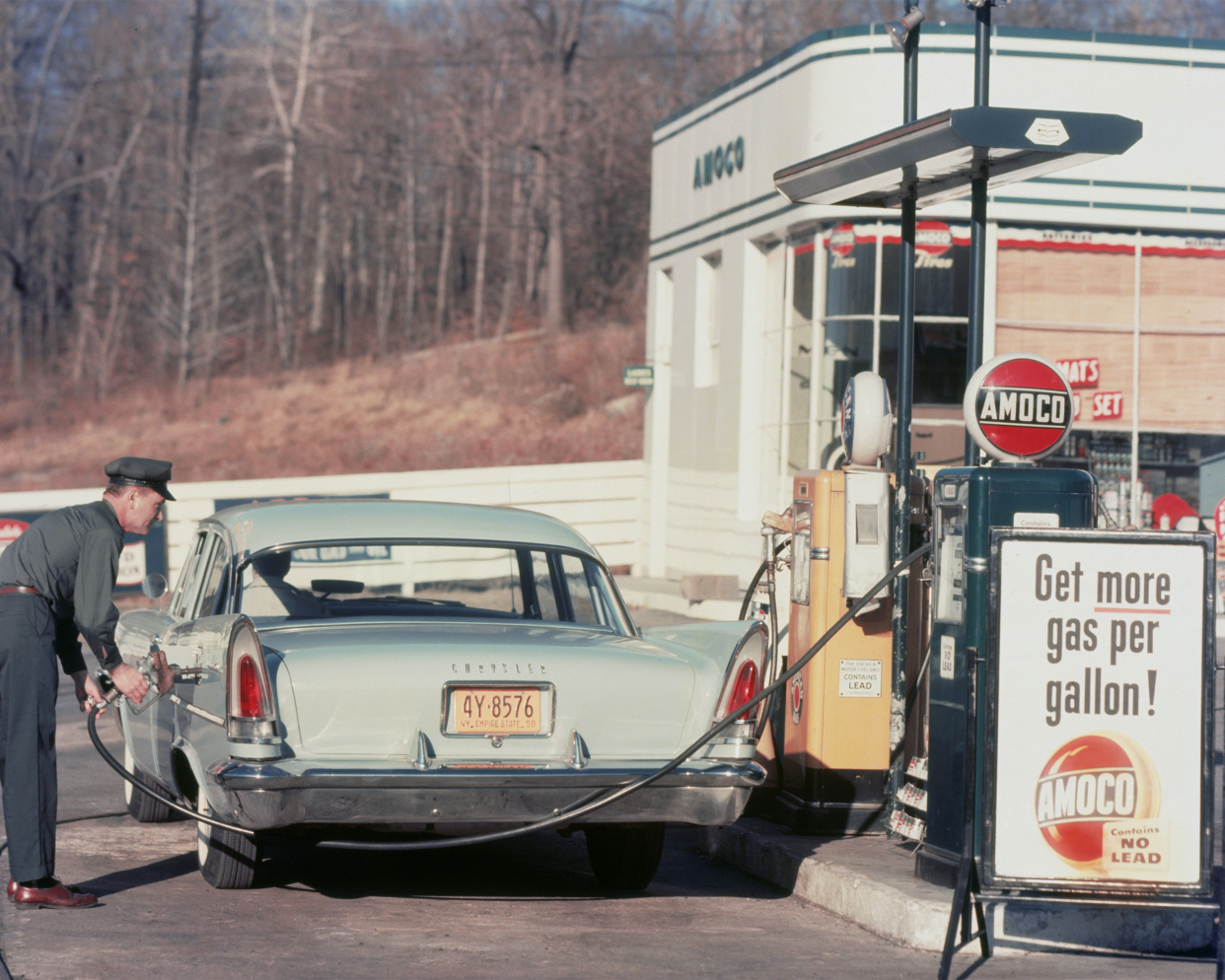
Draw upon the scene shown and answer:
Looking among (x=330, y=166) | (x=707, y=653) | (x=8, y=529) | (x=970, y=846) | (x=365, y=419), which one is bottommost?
(x=970, y=846)

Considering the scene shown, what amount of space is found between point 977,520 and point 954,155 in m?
1.72

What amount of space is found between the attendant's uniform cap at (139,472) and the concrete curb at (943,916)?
3052mm

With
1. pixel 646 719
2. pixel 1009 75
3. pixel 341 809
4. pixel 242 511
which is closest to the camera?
pixel 341 809

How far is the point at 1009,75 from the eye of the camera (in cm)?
1581

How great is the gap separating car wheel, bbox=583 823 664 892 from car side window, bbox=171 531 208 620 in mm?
2100

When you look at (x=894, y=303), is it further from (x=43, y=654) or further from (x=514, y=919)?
(x=43, y=654)

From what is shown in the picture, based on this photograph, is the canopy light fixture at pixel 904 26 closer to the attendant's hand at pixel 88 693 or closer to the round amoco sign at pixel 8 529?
the attendant's hand at pixel 88 693

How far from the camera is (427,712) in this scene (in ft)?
17.3

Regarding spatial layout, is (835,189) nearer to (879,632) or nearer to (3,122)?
(879,632)

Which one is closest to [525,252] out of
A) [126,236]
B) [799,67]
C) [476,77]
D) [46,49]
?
[476,77]

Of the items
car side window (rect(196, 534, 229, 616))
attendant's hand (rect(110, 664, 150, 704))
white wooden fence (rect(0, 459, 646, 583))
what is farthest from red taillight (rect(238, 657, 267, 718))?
white wooden fence (rect(0, 459, 646, 583))

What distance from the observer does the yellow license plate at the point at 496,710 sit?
529 centimetres

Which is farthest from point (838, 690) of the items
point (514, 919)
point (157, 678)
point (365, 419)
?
point (365, 419)

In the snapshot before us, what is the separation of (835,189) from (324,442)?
101ft
